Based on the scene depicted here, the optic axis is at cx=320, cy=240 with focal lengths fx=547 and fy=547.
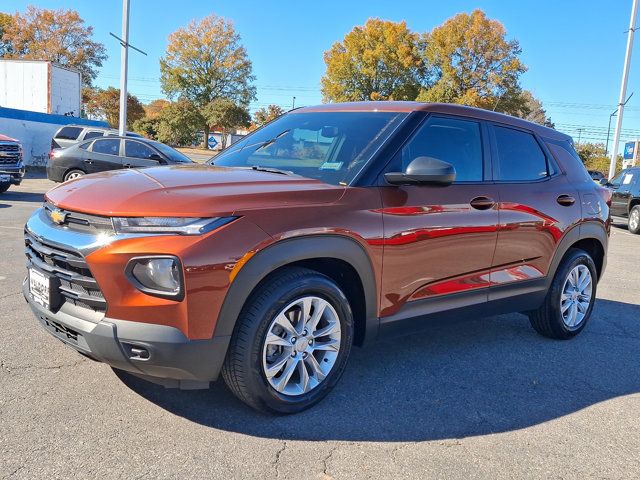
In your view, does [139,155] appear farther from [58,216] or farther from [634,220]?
[634,220]

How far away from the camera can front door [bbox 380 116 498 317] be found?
3.36m

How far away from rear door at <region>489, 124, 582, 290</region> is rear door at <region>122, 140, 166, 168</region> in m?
9.83

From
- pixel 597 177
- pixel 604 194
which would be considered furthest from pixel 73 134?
pixel 604 194

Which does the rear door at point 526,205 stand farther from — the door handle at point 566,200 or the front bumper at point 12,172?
the front bumper at point 12,172

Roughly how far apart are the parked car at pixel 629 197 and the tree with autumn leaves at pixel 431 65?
105 feet

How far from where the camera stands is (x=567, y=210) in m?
4.60

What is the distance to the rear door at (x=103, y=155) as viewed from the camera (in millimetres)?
13531

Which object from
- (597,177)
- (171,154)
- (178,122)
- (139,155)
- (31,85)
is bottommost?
(139,155)

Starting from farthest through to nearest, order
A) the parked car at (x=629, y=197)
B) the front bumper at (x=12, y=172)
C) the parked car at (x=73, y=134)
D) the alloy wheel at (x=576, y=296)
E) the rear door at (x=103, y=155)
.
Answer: the parked car at (x=73, y=134), the parked car at (x=629, y=197), the rear door at (x=103, y=155), the front bumper at (x=12, y=172), the alloy wheel at (x=576, y=296)

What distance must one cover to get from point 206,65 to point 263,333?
59982 mm

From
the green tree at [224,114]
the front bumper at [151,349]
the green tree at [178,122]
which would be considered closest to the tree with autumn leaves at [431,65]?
the green tree at [224,114]

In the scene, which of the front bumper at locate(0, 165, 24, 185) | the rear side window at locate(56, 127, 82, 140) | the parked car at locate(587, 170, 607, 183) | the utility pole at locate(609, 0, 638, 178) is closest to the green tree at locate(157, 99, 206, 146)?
the rear side window at locate(56, 127, 82, 140)

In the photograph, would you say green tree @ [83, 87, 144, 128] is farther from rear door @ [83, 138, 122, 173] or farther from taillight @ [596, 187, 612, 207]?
taillight @ [596, 187, 612, 207]

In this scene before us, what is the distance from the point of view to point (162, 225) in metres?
2.62
